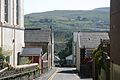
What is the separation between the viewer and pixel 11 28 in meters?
59.1

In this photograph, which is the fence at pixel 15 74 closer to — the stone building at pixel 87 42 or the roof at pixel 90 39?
the stone building at pixel 87 42

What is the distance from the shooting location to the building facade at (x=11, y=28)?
53.9 m

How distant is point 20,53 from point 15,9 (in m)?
8.46

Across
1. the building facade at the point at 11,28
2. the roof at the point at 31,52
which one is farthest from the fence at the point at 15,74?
the roof at the point at 31,52

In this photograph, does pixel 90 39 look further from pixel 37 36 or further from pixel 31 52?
pixel 37 36

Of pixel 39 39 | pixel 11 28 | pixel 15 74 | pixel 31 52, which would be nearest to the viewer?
pixel 15 74

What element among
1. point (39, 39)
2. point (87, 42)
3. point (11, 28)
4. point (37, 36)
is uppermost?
point (11, 28)

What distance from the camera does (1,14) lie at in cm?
5281

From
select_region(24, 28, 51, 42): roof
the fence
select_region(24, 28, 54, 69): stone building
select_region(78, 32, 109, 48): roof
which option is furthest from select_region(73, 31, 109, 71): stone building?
the fence

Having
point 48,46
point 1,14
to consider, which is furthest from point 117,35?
point 48,46

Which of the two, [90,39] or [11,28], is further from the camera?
[90,39]

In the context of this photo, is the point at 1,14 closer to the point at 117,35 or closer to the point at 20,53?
the point at 20,53

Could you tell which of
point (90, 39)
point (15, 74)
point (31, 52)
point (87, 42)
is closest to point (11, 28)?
point (31, 52)

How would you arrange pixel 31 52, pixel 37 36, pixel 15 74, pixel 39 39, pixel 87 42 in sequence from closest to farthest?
pixel 15 74, pixel 31 52, pixel 87 42, pixel 39 39, pixel 37 36
